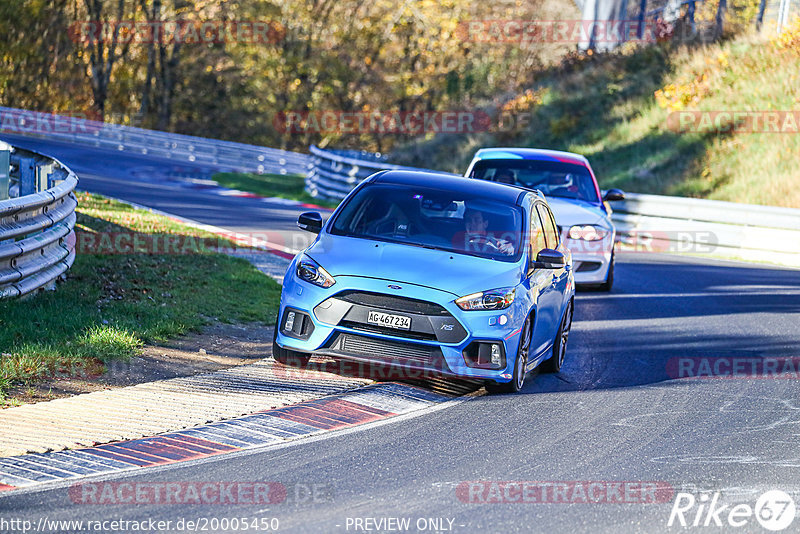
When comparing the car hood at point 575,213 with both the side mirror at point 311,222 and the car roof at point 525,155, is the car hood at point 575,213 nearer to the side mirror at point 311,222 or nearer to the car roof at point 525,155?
the car roof at point 525,155

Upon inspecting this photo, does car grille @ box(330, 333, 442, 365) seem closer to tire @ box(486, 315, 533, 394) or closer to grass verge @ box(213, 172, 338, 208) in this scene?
tire @ box(486, 315, 533, 394)

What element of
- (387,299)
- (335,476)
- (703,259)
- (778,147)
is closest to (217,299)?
(387,299)

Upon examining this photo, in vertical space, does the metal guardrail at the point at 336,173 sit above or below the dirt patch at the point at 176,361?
below

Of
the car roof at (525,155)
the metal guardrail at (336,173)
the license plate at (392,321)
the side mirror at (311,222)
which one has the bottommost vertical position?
the metal guardrail at (336,173)

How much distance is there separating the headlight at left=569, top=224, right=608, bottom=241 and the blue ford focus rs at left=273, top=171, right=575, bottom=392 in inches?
195

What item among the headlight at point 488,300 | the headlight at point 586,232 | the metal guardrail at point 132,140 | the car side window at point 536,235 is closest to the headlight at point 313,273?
the headlight at point 488,300

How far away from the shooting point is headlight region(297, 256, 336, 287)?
855 centimetres

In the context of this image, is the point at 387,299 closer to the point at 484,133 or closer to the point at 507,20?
the point at 484,133

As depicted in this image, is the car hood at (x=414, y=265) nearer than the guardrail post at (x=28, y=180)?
Yes

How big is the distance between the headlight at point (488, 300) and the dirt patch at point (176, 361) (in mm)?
2169

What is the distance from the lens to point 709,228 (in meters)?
22.0

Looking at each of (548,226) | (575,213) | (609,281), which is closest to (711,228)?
(609,281)

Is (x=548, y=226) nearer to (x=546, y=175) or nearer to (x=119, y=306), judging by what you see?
(x=119, y=306)

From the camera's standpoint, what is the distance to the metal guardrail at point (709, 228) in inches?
818
